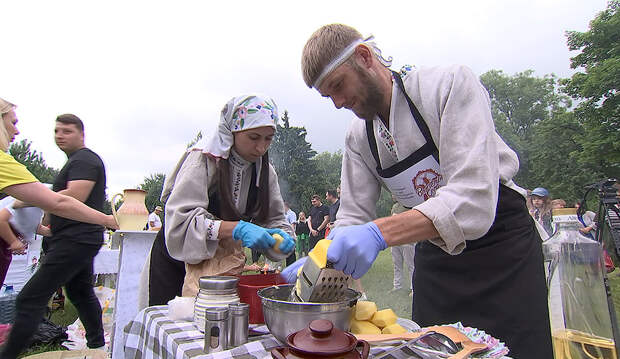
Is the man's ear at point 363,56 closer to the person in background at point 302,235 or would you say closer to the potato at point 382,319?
the potato at point 382,319

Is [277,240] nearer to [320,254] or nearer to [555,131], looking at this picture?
[320,254]

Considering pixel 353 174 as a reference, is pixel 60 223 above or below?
below

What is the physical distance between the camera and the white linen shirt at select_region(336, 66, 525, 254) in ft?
3.27

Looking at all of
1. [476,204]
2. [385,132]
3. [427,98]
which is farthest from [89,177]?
[476,204]

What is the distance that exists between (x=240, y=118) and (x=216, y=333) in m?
1.11

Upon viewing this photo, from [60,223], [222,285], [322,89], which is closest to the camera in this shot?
[222,285]

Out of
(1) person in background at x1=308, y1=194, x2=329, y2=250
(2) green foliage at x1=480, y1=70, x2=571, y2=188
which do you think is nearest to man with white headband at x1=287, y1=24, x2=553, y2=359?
(1) person in background at x1=308, y1=194, x2=329, y2=250

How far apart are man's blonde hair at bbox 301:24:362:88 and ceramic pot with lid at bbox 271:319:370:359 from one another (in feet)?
2.97

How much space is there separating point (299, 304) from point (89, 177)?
261 centimetres

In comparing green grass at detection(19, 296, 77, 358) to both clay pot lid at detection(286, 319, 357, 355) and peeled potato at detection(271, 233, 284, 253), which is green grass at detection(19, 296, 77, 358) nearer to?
peeled potato at detection(271, 233, 284, 253)

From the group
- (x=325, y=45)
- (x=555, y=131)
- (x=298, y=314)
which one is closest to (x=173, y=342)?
(x=298, y=314)

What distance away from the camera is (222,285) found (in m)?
1.11

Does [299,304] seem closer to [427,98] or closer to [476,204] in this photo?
[476,204]

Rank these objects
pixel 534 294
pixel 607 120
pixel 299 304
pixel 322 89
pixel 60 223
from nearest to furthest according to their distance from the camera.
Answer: pixel 299 304, pixel 534 294, pixel 322 89, pixel 60 223, pixel 607 120
